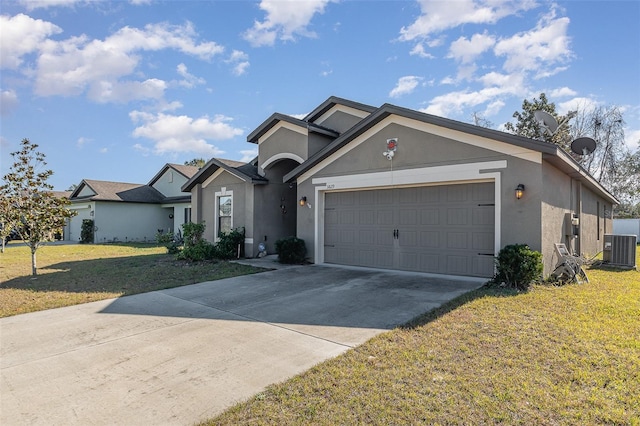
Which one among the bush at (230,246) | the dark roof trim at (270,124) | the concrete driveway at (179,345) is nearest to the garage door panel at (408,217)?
the concrete driveway at (179,345)

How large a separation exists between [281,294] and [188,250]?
6692 millimetres

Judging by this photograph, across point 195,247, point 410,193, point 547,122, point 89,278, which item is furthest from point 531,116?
point 89,278

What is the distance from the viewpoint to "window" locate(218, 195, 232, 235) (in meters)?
14.5

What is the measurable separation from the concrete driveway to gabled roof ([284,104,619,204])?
331 cm

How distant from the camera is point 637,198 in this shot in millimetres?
34625

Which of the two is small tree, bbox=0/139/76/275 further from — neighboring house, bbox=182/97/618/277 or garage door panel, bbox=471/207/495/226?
garage door panel, bbox=471/207/495/226

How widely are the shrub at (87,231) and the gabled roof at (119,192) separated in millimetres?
1568

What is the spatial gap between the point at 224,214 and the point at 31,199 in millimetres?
6390

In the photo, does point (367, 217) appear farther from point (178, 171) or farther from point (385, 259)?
point (178, 171)

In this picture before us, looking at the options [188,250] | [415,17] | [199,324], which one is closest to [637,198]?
[415,17]

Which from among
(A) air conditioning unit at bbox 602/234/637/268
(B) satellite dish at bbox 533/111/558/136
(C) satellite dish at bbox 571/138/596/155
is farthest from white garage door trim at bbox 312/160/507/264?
(A) air conditioning unit at bbox 602/234/637/268

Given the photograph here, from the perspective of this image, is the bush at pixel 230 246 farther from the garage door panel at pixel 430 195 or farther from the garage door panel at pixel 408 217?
the garage door panel at pixel 430 195

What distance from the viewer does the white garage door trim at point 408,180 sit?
8.33 meters

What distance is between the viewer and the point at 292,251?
11.7 meters
